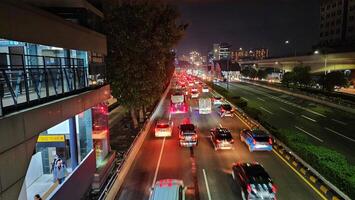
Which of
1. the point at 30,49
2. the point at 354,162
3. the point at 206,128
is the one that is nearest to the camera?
the point at 30,49

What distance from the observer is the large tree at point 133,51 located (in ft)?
96.3

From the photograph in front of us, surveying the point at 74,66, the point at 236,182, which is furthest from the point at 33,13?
the point at 236,182

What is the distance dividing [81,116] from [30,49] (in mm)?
5524

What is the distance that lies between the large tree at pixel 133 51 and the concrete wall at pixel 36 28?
42.0ft

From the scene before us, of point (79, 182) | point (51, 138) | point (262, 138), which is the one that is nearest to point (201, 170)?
point (262, 138)

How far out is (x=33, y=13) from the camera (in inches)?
417

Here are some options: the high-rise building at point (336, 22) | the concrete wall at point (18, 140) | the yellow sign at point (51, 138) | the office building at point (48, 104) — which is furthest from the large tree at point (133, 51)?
the high-rise building at point (336, 22)

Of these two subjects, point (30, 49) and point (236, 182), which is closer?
point (30, 49)

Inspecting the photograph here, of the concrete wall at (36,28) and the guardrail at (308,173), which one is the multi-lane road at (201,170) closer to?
the guardrail at (308,173)

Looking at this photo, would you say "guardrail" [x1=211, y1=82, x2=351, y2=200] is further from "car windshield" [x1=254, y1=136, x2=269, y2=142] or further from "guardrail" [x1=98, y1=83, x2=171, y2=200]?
"guardrail" [x1=98, y1=83, x2=171, y2=200]

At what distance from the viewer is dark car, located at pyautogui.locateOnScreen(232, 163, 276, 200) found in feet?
50.0

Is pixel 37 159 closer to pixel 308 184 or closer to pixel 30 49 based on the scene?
pixel 30 49

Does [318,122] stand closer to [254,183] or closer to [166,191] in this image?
[254,183]

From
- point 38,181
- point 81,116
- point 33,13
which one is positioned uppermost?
point 33,13
